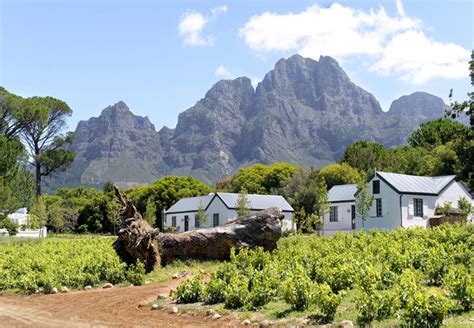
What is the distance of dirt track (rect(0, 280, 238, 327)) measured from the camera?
1151 cm

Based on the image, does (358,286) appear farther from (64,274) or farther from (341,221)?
(341,221)

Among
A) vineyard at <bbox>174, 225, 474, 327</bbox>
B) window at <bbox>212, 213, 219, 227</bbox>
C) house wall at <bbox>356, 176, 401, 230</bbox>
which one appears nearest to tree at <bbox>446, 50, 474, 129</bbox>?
vineyard at <bbox>174, 225, 474, 327</bbox>

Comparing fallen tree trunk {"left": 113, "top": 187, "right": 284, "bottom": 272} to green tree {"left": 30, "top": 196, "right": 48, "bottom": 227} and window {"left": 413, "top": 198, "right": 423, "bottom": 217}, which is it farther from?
green tree {"left": 30, "top": 196, "right": 48, "bottom": 227}

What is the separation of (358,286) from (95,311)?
6512mm

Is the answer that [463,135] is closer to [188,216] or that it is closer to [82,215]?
[188,216]

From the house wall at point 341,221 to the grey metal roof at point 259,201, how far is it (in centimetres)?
620

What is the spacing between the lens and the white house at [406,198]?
133 ft

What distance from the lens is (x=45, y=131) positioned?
63.6 meters

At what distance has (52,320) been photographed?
12367 millimetres

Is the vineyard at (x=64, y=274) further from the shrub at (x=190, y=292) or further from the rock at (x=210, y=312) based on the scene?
the rock at (x=210, y=312)

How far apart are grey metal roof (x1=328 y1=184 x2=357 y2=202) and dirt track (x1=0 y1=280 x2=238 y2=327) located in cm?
3227

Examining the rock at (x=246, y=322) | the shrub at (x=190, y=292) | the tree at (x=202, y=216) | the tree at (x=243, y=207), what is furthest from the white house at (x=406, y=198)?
the rock at (x=246, y=322)

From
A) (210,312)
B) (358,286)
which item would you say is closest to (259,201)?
(210,312)

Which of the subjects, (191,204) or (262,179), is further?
(262,179)
